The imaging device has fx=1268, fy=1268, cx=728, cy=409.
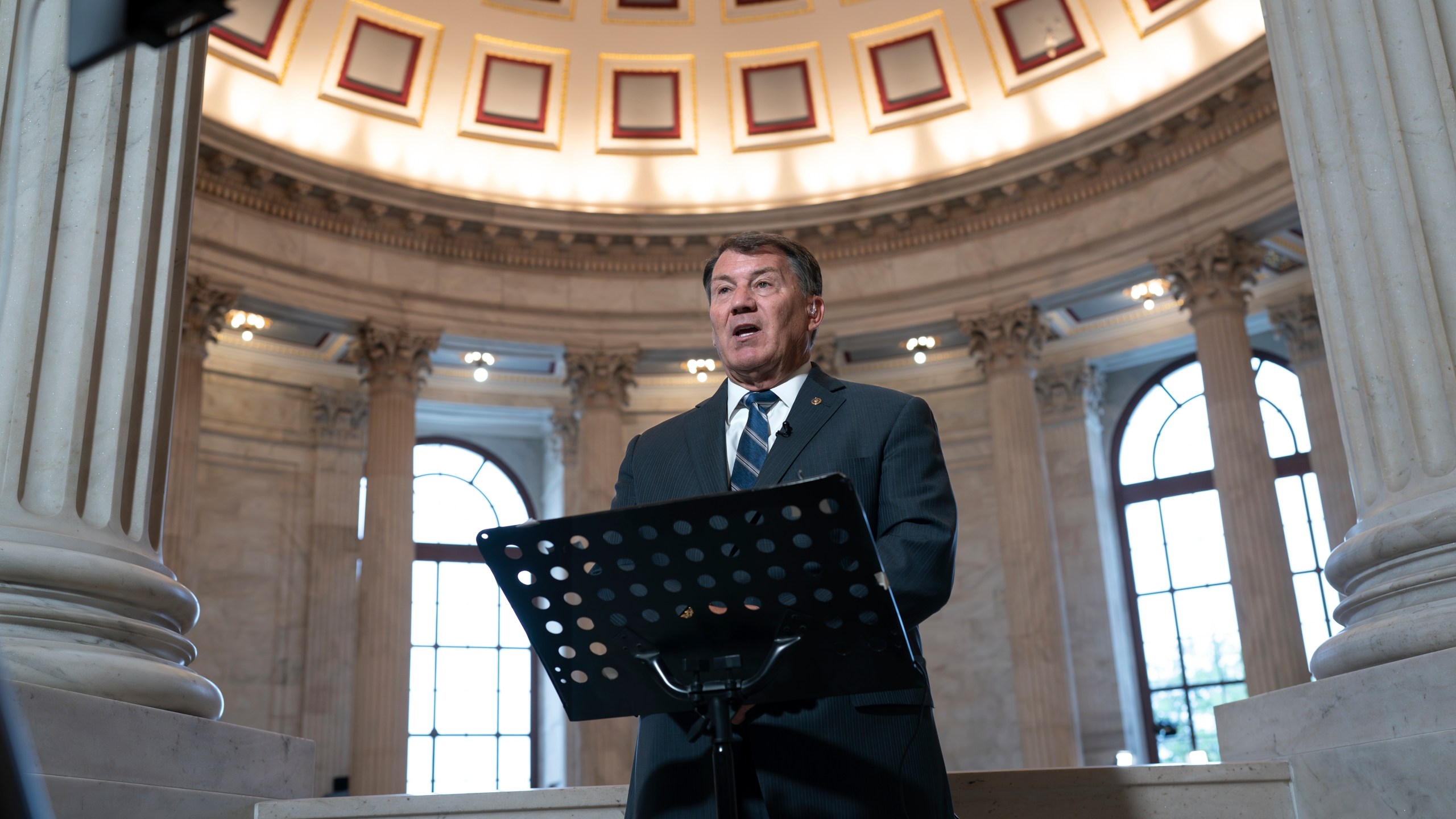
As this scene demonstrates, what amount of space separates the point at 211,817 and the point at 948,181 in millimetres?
16616

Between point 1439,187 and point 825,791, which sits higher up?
point 1439,187


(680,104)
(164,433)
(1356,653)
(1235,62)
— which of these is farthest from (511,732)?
(1356,653)

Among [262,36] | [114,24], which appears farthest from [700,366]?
[114,24]

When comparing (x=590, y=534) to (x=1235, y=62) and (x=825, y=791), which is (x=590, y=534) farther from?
(x=1235, y=62)

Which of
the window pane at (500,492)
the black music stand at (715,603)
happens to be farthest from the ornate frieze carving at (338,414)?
the black music stand at (715,603)

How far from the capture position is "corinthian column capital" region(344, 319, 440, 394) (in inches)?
746

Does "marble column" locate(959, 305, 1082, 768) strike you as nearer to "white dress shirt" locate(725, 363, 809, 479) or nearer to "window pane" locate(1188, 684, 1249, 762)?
"window pane" locate(1188, 684, 1249, 762)

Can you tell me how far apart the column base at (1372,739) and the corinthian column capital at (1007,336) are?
552 inches

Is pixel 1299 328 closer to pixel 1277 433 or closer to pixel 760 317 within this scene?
pixel 1277 433

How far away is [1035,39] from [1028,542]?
8.11 meters

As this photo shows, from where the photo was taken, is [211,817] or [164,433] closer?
[211,817]

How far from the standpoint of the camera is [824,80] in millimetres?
21531

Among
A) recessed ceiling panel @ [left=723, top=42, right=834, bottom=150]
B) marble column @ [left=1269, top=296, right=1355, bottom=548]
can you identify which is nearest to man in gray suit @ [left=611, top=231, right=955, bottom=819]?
marble column @ [left=1269, top=296, right=1355, bottom=548]

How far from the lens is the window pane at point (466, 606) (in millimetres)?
22469
